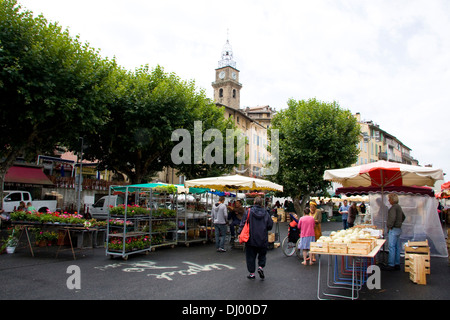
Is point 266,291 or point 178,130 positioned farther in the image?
point 178,130

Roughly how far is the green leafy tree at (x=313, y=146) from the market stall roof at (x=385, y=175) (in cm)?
1572

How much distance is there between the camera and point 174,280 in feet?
23.3

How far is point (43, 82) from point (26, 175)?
47.5ft

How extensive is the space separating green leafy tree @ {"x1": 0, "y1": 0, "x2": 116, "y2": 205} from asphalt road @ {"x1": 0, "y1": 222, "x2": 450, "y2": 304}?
5.69m

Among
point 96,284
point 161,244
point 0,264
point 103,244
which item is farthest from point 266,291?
point 103,244

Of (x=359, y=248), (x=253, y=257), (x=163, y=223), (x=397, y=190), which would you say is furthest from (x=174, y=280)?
(x=397, y=190)

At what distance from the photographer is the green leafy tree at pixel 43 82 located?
39.3 feet

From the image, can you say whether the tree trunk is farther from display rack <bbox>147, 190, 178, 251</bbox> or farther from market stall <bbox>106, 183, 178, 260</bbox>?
display rack <bbox>147, 190, 178, 251</bbox>

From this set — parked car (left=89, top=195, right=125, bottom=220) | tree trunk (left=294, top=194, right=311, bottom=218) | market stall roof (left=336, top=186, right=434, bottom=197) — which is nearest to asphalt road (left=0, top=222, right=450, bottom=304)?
market stall roof (left=336, top=186, right=434, bottom=197)

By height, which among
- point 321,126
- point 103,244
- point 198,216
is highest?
point 321,126

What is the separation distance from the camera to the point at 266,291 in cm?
626

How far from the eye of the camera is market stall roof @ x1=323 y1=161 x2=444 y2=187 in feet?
26.3

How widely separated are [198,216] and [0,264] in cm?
695
